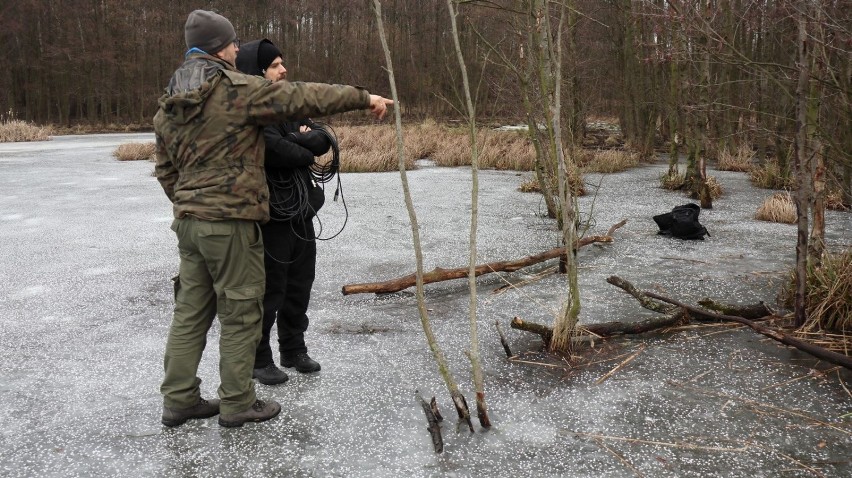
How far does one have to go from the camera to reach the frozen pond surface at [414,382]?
2594mm

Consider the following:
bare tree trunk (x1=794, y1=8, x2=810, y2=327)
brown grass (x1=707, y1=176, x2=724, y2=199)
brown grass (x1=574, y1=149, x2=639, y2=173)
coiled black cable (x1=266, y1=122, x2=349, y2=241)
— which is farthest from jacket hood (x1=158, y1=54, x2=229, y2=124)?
brown grass (x1=574, y1=149, x2=639, y2=173)

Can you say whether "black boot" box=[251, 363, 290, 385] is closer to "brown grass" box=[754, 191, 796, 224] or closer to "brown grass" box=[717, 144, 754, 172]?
"brown grass" box=[754, 191, 796, 224]

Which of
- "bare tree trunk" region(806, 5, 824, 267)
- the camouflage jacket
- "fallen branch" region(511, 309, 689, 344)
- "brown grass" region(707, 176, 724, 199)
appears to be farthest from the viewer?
"brown grass" region(707, 176, 724, 199)

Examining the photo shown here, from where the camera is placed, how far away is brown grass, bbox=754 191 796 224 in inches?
297

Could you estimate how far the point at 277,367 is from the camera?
3477 millimetres

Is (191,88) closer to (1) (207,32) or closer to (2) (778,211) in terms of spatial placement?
(1) (207,32)

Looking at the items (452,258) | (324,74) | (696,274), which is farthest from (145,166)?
(324,74)

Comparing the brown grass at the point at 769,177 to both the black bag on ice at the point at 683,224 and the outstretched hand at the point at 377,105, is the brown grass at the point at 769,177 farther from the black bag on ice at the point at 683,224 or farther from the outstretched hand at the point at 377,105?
the outstretched hand at the point at 377,105

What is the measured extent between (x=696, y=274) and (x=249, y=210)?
3765 mm

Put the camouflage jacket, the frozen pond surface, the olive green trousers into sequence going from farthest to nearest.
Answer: the olive green trousers < the camouflage jacket < the frozen pond surface

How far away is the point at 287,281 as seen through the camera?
3.42 metres

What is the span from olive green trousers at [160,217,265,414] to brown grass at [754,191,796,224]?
653 cm

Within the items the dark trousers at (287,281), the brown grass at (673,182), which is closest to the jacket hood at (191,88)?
the dark trousers at (287,281)

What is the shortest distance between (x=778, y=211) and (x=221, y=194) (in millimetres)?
6781
